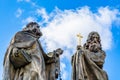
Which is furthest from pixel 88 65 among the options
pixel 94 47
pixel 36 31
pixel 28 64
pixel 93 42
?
pixel 28 64

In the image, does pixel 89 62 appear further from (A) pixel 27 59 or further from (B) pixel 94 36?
(A) pixel 27 59

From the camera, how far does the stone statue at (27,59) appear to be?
786 inches

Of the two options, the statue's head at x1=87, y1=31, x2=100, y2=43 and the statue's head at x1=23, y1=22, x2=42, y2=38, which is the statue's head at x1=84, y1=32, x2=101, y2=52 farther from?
the statue's head at x1=23, y1=22, x2=42, y2=38

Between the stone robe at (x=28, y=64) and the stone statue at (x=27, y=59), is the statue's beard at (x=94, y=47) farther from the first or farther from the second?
the stone robe at (x=28, y=64)

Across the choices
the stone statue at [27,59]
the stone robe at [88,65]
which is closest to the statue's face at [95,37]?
the stone robe at [88,65]

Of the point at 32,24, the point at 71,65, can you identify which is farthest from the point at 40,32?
the point at 71,65

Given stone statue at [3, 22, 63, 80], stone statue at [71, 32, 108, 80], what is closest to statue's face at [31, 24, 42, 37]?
stone statue at [3, 22, 63, 80]

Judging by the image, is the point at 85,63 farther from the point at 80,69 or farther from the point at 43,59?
the point at 43,59

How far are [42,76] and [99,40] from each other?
408 centimetres

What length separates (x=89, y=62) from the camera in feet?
72.4

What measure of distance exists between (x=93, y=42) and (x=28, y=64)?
3.78 m

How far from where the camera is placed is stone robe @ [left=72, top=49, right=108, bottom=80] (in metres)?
21.7

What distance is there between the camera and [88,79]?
71.1 ft

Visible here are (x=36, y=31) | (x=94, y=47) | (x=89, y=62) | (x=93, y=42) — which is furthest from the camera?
(x=93, y=42)
